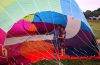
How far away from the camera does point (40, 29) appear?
1108 centimetres

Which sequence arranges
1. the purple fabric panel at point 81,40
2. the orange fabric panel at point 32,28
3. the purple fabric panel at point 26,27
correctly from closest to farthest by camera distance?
the purple fabric panel at point 81,40 → the purple fabric panel at point 26,27 → the orange fabric panel at point 32,28

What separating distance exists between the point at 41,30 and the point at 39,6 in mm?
3199

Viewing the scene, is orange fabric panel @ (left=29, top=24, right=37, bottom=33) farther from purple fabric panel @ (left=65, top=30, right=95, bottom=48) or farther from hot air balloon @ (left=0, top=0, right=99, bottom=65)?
purple fabric panel @ (left=65, top=30, right=95, bottom=48)

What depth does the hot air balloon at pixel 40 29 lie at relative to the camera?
7742 mm

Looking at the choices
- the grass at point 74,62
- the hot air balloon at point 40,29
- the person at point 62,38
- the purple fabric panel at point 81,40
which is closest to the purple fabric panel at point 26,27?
the hot air balloon at point 40,29

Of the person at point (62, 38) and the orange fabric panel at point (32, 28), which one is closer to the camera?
the person at point (62, 38)

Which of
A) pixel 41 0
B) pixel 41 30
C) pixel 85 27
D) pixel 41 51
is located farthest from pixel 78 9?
pixel 41 30

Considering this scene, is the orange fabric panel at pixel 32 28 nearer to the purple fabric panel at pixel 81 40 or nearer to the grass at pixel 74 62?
the purple fabric panel at pixel 81 40

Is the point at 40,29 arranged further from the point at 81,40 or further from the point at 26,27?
the point at 81,40

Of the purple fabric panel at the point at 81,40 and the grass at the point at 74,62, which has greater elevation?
the purple fabric panel at the point at 81,40

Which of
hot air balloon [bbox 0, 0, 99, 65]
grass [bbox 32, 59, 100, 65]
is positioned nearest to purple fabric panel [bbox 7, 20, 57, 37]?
hot air balloon [bbox 0, 0, 99, 65]

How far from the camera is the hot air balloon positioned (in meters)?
7.74

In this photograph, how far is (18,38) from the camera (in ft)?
33.8

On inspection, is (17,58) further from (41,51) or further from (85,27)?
(85,27)
